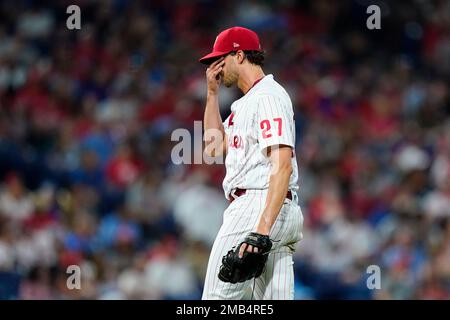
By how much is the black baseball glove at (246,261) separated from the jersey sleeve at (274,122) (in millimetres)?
443

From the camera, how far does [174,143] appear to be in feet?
32.7

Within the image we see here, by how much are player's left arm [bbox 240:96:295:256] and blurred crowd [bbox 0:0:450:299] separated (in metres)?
3.64

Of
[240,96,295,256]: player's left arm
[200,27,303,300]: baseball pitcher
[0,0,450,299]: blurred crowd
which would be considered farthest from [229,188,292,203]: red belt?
[0,0,450,299]: blurred crowd

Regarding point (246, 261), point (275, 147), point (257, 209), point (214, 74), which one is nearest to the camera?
point (246, 261)

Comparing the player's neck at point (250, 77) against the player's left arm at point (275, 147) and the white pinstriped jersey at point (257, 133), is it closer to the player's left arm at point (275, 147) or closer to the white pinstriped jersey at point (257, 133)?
the white pinstriped jersey at point (257, 133)

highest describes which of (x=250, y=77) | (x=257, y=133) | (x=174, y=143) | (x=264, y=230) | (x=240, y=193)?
(x=174, y=143)

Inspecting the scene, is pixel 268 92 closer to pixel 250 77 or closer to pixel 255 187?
pixel 250 77

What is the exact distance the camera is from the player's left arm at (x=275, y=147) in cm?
449

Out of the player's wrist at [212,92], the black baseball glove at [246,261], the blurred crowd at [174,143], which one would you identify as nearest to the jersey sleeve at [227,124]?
the player's wrist at [212,92]

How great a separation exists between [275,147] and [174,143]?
213 inches

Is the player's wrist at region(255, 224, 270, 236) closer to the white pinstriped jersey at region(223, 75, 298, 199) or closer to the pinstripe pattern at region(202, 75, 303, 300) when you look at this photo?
the pinstripe pattern at region(202, 75, 303, 300)

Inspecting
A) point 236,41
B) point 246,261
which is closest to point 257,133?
point 236,41

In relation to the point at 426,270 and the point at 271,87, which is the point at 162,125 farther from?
the point at 271,87

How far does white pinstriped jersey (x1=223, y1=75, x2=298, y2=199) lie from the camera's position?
15.2 feet
